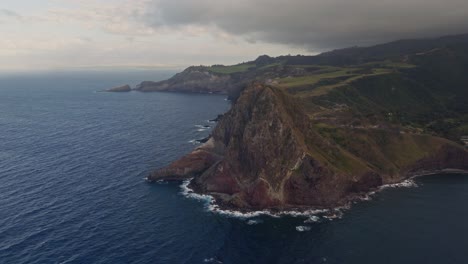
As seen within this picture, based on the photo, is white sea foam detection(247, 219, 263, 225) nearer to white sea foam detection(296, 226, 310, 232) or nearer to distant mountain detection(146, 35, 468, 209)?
distant mountain detection(146, 35, 468, 209)

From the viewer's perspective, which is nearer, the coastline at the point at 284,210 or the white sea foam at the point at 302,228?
the white sea foam at the point at 302,228

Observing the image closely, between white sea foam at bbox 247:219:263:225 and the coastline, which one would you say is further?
the coastline

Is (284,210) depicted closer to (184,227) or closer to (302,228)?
(302,228)

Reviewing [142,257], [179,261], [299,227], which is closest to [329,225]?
[299,227]

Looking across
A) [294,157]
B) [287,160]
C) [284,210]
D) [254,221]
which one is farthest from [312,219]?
[294,157]

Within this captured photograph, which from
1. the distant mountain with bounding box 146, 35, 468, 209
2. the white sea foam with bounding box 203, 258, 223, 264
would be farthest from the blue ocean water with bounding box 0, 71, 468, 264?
the distant mountain with bounding box 146, 35, 468, 209

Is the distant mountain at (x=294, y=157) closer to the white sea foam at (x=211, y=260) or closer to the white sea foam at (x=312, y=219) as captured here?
the white sea foam at (x=312, y=219)

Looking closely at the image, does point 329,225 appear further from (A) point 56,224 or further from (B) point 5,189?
(B) point 5,189

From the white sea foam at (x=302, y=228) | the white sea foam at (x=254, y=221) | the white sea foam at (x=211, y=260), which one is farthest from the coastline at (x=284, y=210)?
the white sea foam at (x=211, y=260)
